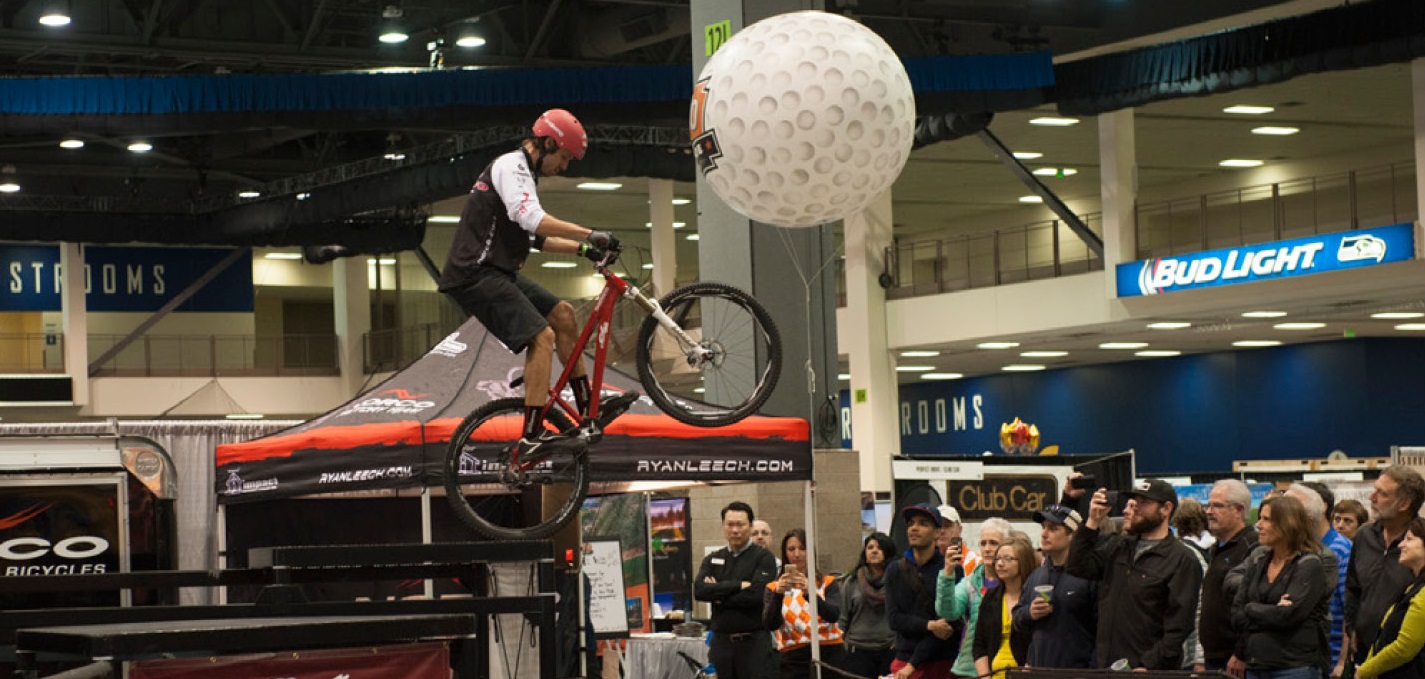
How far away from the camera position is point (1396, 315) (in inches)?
953

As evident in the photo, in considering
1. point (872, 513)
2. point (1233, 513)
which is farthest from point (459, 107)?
point (1233, 513)

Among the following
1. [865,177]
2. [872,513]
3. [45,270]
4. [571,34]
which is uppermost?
[571,34]

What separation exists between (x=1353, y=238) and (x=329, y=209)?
14.3 metres

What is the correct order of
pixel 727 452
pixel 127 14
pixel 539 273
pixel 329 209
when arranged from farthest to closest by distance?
pixel 539 273, pixel 329 209, pixel 127 14, pixel 727 452

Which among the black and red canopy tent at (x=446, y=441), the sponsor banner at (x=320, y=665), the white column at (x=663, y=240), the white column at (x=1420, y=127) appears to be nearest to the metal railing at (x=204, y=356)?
the white column at (x=663, y=240)

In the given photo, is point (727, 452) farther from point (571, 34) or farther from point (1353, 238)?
point (571, 34)

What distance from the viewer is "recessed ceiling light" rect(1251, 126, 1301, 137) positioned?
25.6m

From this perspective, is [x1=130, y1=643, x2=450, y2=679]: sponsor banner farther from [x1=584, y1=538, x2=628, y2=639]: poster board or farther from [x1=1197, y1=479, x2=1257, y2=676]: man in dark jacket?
[x1=584, y1=538, x2=628, y2=639]: poster board

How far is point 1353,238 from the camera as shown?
19.6 m

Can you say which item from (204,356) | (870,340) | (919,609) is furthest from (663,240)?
(919,609)

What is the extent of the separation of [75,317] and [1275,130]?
1991 centimetres

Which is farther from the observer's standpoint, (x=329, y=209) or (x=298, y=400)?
(x=298, y=400)

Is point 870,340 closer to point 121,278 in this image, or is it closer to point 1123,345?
point 1123,345

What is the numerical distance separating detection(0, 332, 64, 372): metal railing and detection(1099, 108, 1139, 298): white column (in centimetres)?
1847
